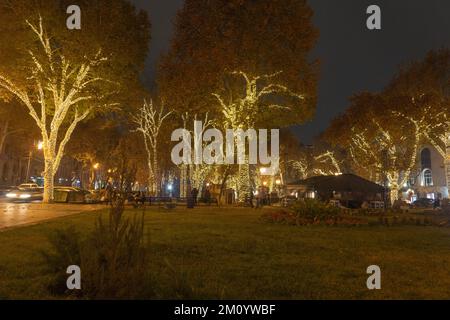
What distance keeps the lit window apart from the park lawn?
2650 inches

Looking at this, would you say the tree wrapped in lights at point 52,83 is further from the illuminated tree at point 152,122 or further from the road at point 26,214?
the illuminated tree at point 152,122

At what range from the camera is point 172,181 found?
83.7 m

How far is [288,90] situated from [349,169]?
161ft

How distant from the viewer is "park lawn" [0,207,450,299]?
5.54 m

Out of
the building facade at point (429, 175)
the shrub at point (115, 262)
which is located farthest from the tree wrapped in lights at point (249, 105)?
the building facade at point (429, 175)

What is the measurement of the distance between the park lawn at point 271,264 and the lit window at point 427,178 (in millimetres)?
67302

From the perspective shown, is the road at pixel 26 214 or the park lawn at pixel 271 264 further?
the road at pixel 26 214

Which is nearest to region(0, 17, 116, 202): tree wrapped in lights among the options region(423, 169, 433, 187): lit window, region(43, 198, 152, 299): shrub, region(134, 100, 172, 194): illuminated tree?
region(134, 100, 172, 194): illuminated tree

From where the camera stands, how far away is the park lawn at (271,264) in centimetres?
554

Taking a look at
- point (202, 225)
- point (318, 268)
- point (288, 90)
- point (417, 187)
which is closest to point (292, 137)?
point (417, 187)

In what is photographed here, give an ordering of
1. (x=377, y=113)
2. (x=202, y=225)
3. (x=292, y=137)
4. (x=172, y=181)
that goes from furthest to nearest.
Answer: (x=172, y=181) → (x=292, y=137) → (x=377, y=113) → (x=202, y=225)

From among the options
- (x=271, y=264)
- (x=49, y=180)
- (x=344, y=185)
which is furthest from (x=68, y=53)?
(x=271, y=264)

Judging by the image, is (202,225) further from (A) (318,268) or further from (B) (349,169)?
(B) (349,169)
